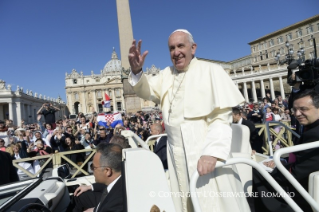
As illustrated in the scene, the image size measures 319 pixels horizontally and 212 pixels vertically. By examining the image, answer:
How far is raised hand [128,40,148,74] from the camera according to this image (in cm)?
176

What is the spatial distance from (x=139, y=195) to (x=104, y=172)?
0.94m

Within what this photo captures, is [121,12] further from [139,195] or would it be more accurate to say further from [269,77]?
[269,77]

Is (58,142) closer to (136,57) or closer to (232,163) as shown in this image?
(136,57)

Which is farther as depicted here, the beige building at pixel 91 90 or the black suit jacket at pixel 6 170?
the beige building at pixel 91 90

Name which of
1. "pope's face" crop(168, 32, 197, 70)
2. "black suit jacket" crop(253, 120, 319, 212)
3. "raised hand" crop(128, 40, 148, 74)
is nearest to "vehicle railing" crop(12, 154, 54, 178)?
"raised hand" crop(128, 40, 148, 74)

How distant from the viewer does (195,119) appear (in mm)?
1725

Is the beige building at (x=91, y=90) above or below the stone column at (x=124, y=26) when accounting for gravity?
above

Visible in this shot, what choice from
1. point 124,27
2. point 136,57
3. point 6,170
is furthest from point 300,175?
point 124,27

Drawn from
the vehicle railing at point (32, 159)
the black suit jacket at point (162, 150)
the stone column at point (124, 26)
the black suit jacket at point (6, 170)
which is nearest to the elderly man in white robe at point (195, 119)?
the black suit jacket at point (162, 150)

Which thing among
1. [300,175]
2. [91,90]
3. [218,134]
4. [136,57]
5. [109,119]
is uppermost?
[91,90]

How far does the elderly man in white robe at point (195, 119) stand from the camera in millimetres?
1532

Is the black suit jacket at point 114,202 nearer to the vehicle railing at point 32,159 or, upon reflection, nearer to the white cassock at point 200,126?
the white cassock at point 200,126

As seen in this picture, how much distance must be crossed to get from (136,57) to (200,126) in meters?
0.77

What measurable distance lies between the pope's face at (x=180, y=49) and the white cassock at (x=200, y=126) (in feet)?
0.34
